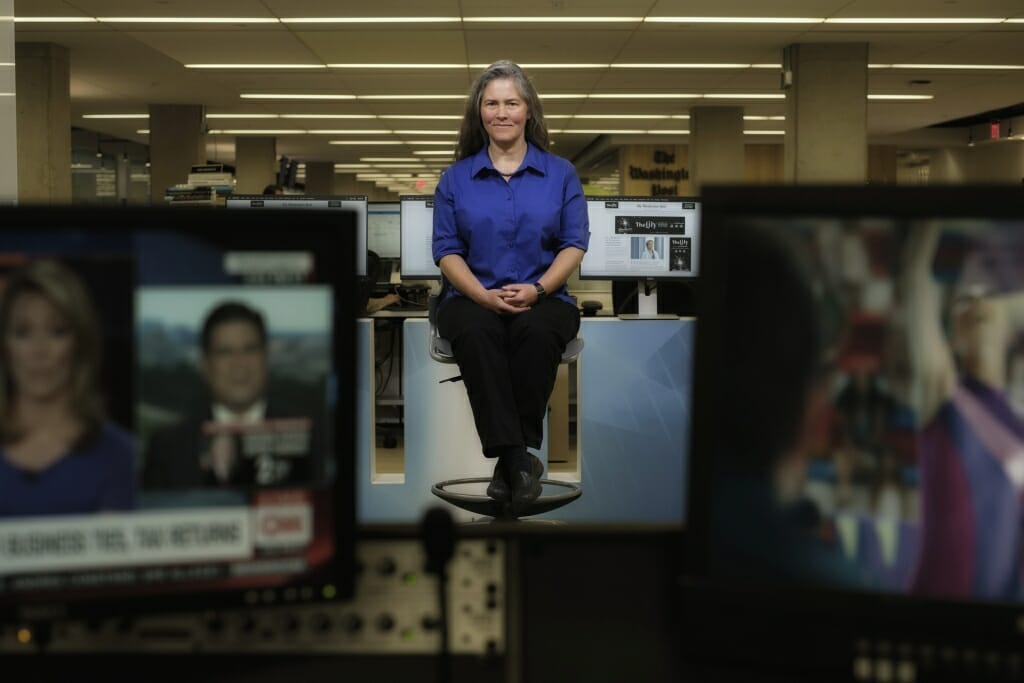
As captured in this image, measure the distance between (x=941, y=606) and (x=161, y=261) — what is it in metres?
0.66

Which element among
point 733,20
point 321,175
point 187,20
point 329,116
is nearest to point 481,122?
point 733,20

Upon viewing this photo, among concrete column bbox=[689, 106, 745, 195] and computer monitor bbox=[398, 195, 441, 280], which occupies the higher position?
concrete column bbox=[689, 106, 745, 195]

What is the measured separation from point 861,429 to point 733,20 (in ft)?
28.4

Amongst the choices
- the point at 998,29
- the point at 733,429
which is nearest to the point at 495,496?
the point at 733,429

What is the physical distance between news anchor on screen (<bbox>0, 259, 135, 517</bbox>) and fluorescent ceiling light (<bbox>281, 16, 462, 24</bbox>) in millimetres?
8214

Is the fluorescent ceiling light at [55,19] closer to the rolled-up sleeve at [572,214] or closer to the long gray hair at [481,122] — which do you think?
the long gray hair at [481,122]

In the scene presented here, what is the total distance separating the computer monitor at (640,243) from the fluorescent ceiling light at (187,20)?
16.6 feet

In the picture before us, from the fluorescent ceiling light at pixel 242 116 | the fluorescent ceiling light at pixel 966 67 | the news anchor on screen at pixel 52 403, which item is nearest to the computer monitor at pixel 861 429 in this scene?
the news anchor on screen at pixel 52 403

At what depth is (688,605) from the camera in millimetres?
842

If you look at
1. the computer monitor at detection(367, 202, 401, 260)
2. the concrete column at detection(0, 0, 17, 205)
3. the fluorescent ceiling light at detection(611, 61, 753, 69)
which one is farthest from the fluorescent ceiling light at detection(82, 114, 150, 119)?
the concrete column at detection(0, 0, 17, 205)

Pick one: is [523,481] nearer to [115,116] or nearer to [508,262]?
[508,262]

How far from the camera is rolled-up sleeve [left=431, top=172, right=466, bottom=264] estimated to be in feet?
8.97

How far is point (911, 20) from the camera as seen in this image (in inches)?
350

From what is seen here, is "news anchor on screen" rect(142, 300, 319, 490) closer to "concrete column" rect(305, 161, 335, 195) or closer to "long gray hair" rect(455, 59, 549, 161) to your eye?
"long gray hair" rect(455, 59, 549, 161)
